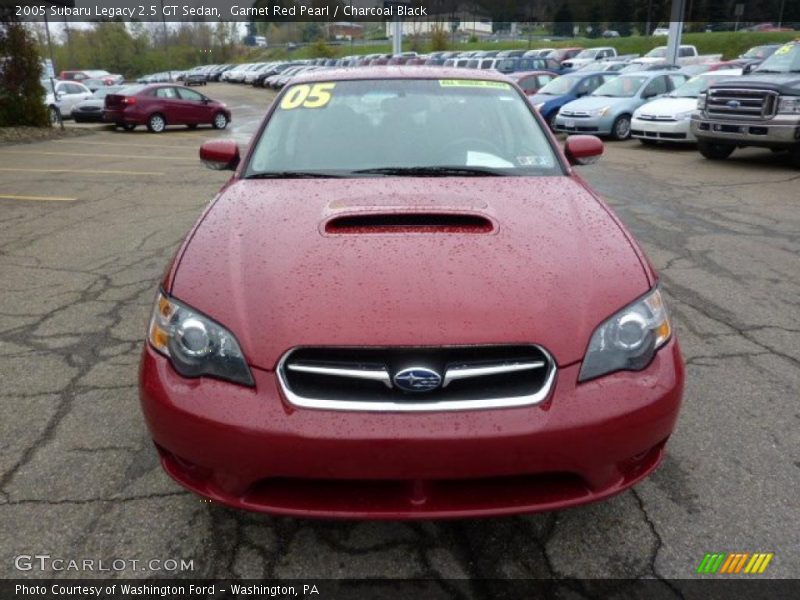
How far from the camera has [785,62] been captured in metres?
11.0

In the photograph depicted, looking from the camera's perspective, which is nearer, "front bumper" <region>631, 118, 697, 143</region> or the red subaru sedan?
the red subaru sedan

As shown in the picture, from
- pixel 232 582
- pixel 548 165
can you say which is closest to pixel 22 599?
pixel 232 582

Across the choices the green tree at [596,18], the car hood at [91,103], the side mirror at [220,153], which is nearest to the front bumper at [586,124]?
the side mirror at [220,153]

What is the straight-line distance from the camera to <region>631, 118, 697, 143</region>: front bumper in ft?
42.8

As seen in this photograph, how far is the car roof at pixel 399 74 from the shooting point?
12.7ft

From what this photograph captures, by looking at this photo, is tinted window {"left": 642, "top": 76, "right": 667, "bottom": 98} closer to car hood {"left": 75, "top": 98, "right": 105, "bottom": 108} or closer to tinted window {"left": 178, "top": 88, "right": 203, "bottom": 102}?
tinted window {"left": 178, "top": 88, "right": 203, "bottom": 102}

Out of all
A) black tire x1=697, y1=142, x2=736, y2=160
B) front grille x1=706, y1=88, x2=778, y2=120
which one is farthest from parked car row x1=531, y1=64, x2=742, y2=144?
front grille x1=706, y1=88, x2=778, y2=120

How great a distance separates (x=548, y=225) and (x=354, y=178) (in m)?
1.01

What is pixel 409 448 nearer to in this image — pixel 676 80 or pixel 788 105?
pixel 788 105

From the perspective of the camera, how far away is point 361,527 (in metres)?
2.42

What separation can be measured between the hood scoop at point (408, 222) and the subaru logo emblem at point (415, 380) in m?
0.75

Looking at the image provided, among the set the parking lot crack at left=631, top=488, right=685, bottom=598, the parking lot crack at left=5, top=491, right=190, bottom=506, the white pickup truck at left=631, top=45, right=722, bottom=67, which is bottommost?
the parking lot crack at left=5, top=491, right=190, bottom=506

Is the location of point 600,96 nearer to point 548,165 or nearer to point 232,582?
point 548,165

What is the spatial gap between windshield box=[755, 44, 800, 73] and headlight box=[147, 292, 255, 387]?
11.8 metres
